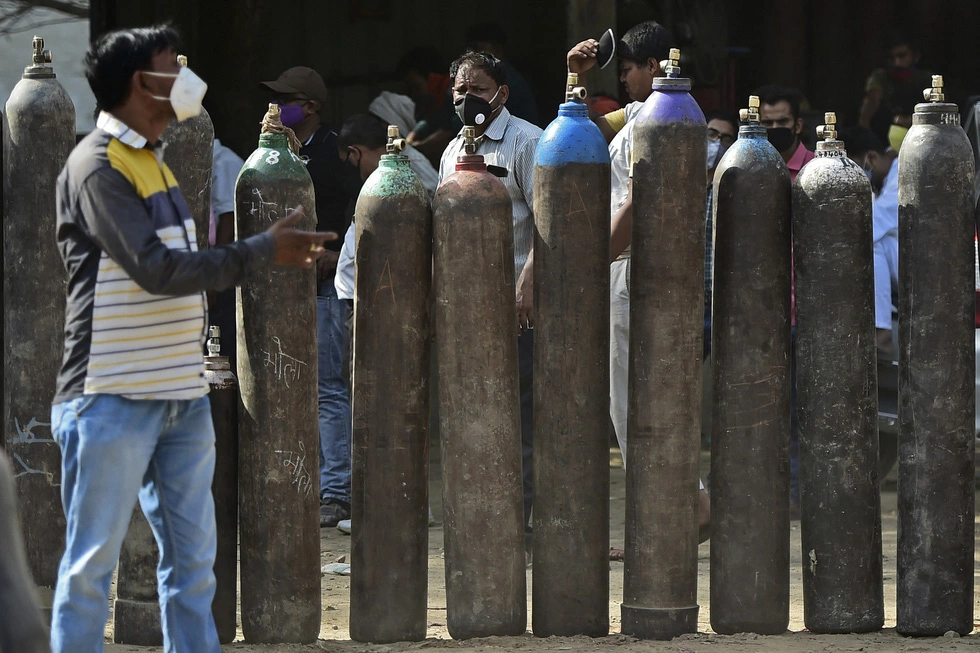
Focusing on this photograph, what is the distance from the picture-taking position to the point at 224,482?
14.6ft

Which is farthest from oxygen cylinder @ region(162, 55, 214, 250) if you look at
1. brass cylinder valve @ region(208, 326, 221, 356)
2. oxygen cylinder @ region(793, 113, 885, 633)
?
oxygen cylinder @ region(793, 113, 885, 633)

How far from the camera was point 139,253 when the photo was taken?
3.37 metres

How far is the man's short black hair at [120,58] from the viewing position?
11.6 ft

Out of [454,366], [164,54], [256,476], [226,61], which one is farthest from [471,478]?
[226,61]

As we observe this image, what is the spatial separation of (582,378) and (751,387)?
0.50 m

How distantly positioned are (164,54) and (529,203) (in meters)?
2.30

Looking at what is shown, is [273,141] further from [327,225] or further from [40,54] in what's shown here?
[327,225]

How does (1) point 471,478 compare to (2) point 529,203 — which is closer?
(1) point 471,478

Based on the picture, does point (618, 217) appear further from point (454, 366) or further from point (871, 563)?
point (871, 563)

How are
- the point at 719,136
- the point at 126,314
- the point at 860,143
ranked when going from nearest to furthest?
the point at 126,314 → the point at 719,136 → the point at 860,143

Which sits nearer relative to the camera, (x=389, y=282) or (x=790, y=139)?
(x=389, y=282)

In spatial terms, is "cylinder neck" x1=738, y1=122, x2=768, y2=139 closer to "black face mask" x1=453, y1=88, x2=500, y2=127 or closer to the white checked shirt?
the white checked shirt

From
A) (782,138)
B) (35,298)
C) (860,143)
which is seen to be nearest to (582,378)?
(35,298)

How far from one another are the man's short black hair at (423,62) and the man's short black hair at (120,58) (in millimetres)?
7019
